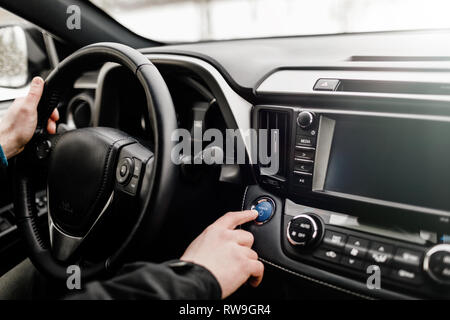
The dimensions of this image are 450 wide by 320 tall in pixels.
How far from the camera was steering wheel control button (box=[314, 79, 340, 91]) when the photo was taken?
3.24 feet

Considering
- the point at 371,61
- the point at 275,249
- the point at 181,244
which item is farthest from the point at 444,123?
the point at 181,244

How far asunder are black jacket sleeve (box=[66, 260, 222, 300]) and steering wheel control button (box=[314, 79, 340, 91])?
55 centimetres

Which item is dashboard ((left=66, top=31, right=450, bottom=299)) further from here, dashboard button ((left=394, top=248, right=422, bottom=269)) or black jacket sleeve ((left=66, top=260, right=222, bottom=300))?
black jacket sleeve ((left=66, top=260, right=222, bottom=300))

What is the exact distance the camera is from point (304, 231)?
3.33 feet

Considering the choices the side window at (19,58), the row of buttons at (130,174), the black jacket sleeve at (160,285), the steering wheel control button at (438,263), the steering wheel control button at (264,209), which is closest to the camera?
the black jacket sleeve at (160,285)

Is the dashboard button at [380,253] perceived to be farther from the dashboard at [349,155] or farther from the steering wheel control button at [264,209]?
the steering wheel control button at [264,209]

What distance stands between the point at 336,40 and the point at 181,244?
34.5 inches

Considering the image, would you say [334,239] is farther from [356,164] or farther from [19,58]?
[19,58]

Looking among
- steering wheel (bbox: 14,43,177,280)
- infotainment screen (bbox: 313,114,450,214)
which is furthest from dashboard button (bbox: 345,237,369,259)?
steering wheel (bbox: 14,43,177,280)

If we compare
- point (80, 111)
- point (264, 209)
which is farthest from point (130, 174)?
point (80, 111)

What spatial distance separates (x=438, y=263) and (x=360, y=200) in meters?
0.22

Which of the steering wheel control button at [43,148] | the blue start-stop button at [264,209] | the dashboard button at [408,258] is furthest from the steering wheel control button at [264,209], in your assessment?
the steering wheel control button at [43,148]

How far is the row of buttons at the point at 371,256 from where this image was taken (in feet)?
2.87
